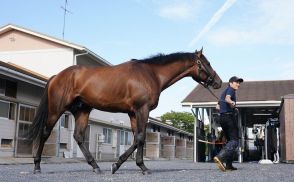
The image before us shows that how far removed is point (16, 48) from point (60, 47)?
3.17 metres

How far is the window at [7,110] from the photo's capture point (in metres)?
15.0

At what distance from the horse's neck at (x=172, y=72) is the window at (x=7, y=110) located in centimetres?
963

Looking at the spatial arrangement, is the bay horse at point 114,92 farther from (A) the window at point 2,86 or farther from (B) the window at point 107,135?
(B) the window at point 107,135

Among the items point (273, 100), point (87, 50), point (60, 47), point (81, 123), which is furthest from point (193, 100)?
point (81, 123)

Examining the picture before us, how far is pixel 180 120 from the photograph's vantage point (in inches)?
3120

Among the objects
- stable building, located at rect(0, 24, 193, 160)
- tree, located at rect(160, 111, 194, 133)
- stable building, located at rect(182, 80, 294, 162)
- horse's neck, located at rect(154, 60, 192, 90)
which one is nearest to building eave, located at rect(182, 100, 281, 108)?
stable building, located at rect(182, 80, 294, 162)

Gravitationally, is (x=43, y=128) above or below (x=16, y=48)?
below

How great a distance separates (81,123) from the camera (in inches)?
285

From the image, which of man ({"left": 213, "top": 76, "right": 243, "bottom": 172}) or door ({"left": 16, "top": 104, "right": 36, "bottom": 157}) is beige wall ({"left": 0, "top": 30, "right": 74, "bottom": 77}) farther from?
man ({"left": 213, "top": 76, "right": 243, "bottom": 172})

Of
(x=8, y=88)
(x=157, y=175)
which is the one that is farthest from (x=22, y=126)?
(x=157, y=175)

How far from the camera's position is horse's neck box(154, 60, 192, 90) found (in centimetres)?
699

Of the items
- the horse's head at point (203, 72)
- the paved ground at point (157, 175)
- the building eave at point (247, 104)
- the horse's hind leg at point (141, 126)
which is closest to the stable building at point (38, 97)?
the building eave at point (247, 104)

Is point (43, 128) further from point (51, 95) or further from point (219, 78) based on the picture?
point (219, 78)

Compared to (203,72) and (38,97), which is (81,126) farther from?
(38,97)
